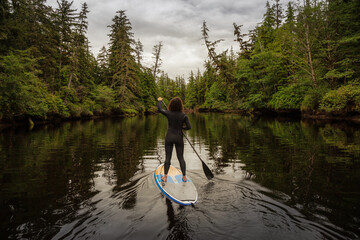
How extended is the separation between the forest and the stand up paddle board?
656 inches

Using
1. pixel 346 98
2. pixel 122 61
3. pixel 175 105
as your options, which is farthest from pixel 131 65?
pixel 175 105

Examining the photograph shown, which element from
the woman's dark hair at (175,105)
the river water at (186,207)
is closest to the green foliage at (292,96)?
the river water at (186,207)

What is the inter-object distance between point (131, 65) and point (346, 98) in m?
33.3

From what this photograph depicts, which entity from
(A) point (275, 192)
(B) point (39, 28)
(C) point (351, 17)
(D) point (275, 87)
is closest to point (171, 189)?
(A) point (275, 192)

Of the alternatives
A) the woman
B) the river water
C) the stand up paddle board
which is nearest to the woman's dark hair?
the woman

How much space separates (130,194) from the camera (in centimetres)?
446

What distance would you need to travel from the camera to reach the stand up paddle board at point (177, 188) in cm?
395

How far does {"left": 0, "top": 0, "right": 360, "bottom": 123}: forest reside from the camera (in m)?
18.3

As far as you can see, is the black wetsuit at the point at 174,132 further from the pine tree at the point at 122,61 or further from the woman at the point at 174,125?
the pine tree at the point at 122,61

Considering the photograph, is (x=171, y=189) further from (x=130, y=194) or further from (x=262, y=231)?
(x=262, y=231)

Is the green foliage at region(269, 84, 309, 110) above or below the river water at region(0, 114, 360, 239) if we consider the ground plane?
above

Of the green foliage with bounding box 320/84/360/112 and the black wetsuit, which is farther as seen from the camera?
the green foliage with bounding box 320/84/360/112

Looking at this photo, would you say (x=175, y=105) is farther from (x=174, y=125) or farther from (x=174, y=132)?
(x=174, y=132)

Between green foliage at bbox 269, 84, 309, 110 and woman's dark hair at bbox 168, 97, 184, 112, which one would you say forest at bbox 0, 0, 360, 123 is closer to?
green foliage at bbox 269, 84, 309, 110
